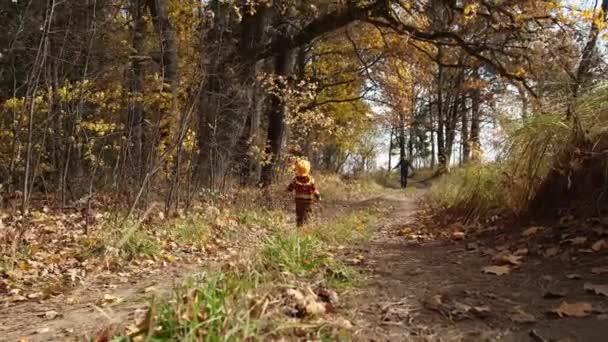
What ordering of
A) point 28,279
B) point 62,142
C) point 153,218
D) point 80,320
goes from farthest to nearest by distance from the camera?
point 62,142, point 153,218, point 28,279, point 80,320

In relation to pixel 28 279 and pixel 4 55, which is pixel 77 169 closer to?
pixel 4 55

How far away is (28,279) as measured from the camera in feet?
16.6

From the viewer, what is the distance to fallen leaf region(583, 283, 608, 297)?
303 cm

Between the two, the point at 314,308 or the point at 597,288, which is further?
the point at 597,288

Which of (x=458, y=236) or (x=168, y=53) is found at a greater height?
(x=168, y=53)

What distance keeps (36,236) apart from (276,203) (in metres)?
6.76

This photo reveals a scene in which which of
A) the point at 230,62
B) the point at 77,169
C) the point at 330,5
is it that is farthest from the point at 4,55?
the point at 330,5

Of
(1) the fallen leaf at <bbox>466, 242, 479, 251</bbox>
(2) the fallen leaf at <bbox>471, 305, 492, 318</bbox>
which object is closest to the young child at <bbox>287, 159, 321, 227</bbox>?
(1) the fallen leaf at <bbox>466, 242, 479, 251</bbox>

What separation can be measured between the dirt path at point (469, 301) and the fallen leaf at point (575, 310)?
0.13ft

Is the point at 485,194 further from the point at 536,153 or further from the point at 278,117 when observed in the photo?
the point at 278,117

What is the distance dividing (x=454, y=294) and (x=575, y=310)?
735 mm

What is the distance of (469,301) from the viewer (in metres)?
3.14

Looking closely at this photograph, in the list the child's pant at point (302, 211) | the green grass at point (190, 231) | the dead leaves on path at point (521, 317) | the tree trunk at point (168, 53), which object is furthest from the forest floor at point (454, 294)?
the tree trunk at point (168, 53)

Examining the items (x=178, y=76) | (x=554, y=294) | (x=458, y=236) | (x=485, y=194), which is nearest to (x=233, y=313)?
(x=554, y=294)
